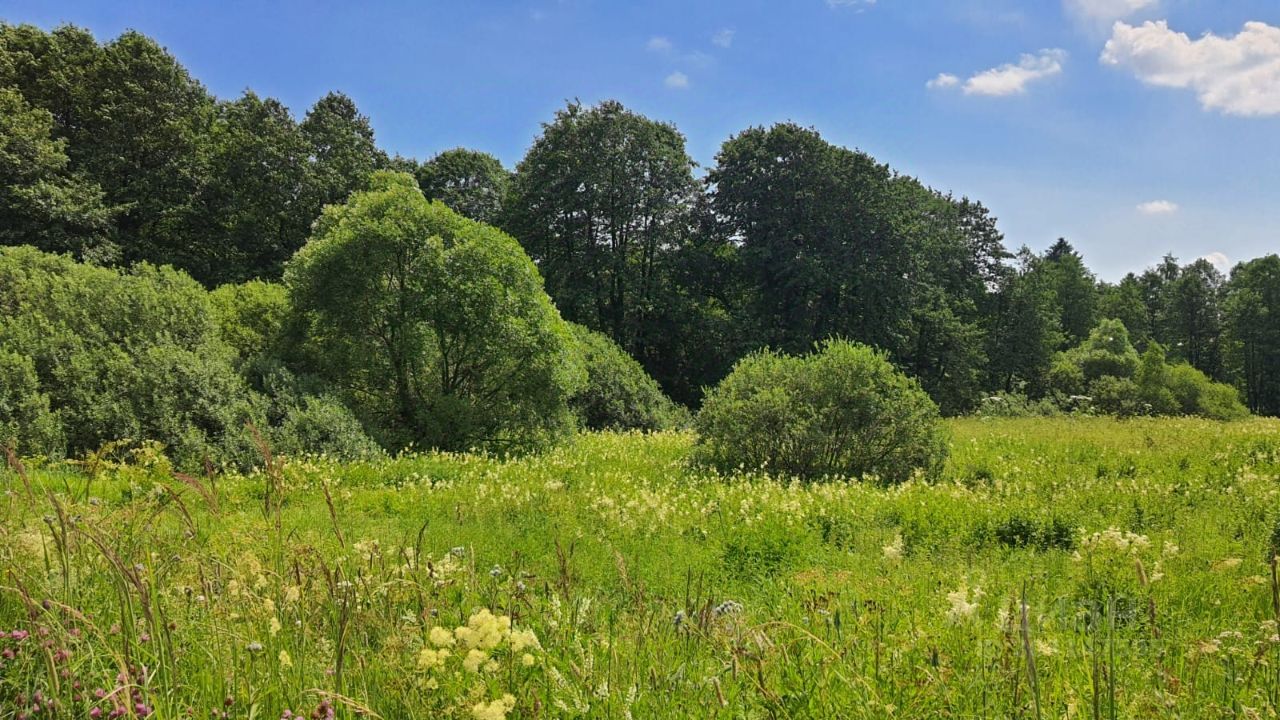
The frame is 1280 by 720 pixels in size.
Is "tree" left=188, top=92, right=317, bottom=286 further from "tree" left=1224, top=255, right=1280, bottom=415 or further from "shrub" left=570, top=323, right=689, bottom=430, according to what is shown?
"tree" left=1224, top=255, right=1280, bottom=415

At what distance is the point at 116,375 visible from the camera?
9.88 metres

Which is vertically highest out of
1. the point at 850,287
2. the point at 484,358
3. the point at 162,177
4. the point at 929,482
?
the point at 162,177

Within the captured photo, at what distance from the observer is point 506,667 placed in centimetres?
231

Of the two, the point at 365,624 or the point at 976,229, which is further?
the point at 976,229

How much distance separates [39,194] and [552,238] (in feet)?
57.1

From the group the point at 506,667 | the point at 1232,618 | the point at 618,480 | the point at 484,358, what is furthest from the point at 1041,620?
the point at 484,358

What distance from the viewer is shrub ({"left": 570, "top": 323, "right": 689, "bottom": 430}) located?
18719mm

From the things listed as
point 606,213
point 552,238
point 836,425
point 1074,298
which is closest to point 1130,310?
point 1074,298

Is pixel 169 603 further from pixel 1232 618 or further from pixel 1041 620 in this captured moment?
pixel 1232 618

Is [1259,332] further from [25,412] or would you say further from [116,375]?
[25,412]

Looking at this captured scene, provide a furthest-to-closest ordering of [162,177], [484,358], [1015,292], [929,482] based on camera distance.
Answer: [1015,292], [162,177], [484,358], [929,482]

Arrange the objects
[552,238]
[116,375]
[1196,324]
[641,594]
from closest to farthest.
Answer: [641,594]
[116,375]
[552,238]
[1196,324]

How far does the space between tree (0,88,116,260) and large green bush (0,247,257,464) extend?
1152cm

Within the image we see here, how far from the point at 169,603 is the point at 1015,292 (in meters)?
42.0
